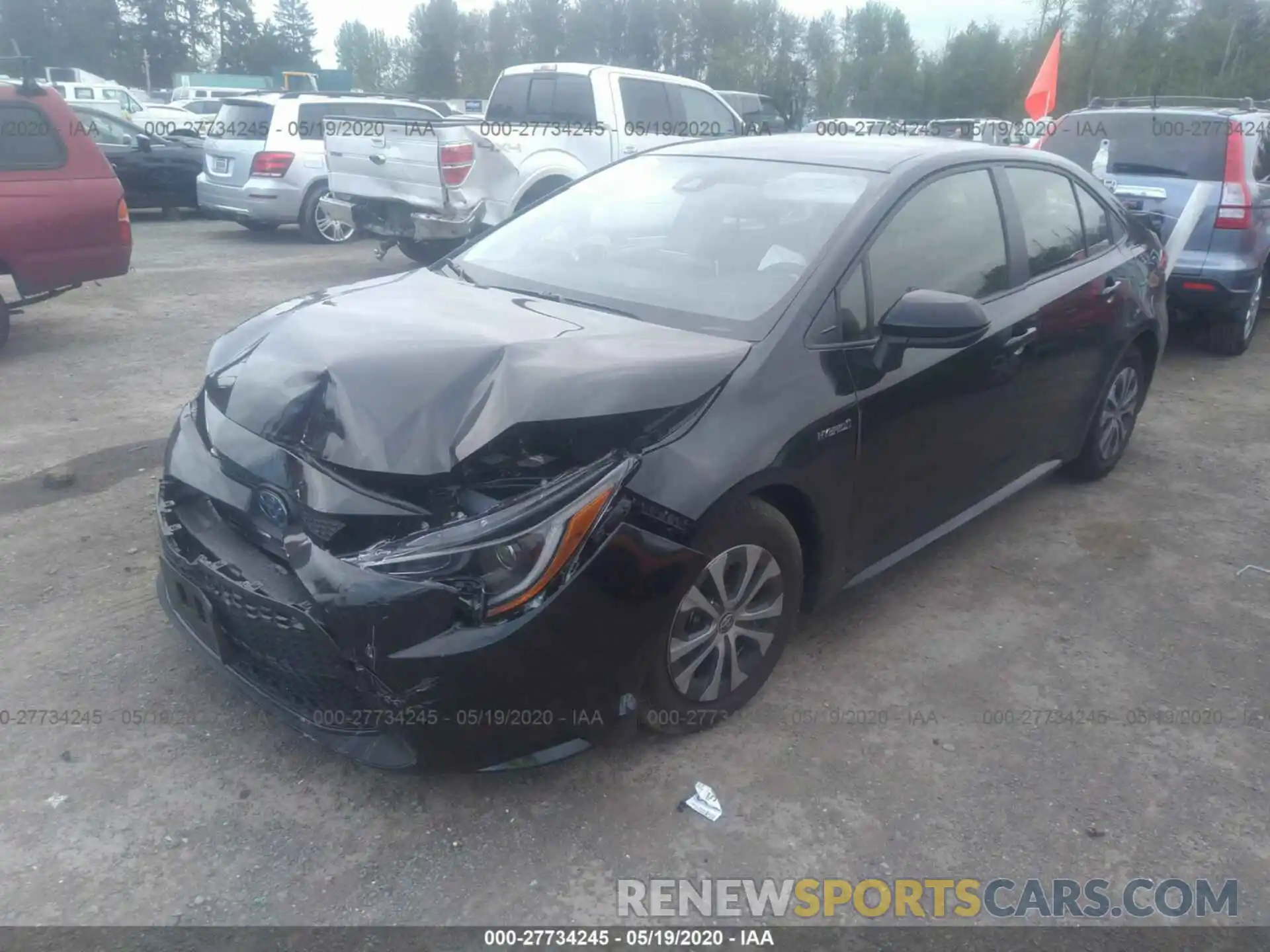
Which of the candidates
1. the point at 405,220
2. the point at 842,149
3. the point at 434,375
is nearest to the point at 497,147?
the point at 405,220

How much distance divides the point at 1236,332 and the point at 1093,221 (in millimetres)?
3827

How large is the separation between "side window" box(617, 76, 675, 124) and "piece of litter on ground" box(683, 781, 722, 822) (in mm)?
9276

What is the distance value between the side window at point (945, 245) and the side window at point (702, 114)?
26.8 ft

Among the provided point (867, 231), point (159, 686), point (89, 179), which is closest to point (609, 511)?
point (867, 231)

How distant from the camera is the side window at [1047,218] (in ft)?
13.6

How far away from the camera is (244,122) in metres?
12.4

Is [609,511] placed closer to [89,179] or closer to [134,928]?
[134,928]

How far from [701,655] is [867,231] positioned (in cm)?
151

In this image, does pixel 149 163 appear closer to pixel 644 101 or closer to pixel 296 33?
pixel 644 101

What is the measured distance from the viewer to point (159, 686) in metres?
3.23

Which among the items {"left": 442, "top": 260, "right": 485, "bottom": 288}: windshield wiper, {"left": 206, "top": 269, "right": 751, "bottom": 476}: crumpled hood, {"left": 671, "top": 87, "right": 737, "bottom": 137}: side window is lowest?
{"left": 206, "top": 269, "right": 751, "bottom": 476}: crumpled hood

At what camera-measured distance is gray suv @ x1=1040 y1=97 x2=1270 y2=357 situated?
709cm

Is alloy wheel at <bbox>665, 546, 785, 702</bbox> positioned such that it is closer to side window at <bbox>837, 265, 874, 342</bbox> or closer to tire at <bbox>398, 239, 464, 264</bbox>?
side window at <bbox>837, 265, 874, 342</bbox>

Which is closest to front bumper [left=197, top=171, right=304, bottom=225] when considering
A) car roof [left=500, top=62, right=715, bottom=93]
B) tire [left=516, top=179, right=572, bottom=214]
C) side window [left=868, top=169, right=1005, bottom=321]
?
car roof [left=500, top=62, right=715, bottom=93]
